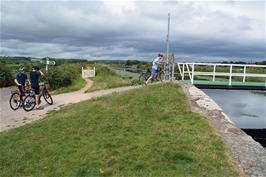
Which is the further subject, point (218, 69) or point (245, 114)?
point (245, 114)

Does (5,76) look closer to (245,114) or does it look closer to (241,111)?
(245,114)

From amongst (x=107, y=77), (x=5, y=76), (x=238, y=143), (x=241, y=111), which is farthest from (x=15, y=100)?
(x=241, y=111)

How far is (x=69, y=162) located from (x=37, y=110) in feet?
25.9

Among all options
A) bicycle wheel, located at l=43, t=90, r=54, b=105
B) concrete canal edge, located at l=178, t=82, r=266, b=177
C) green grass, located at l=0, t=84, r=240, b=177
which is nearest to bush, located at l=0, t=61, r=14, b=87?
bicycle wheel, located at l=43, t=90, r=54, b=105

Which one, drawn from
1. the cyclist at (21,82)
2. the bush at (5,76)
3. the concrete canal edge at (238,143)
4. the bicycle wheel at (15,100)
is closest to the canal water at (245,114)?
the concrete canal edge at (238,143)

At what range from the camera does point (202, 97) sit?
12.7 meters

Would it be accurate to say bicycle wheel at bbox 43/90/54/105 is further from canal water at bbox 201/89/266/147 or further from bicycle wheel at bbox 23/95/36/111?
canal water at bbox 201/89/266/147

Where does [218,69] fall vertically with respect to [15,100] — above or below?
above

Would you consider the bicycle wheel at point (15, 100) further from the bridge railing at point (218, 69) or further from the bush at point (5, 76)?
the bush at point (5, 76)

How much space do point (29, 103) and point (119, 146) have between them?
25.4 feet

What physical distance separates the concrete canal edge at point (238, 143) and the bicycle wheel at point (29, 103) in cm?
627

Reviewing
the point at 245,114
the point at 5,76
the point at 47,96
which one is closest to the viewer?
the point at 47,96

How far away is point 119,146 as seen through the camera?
289 inches

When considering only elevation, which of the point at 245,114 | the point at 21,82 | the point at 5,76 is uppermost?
the point at 21,82
